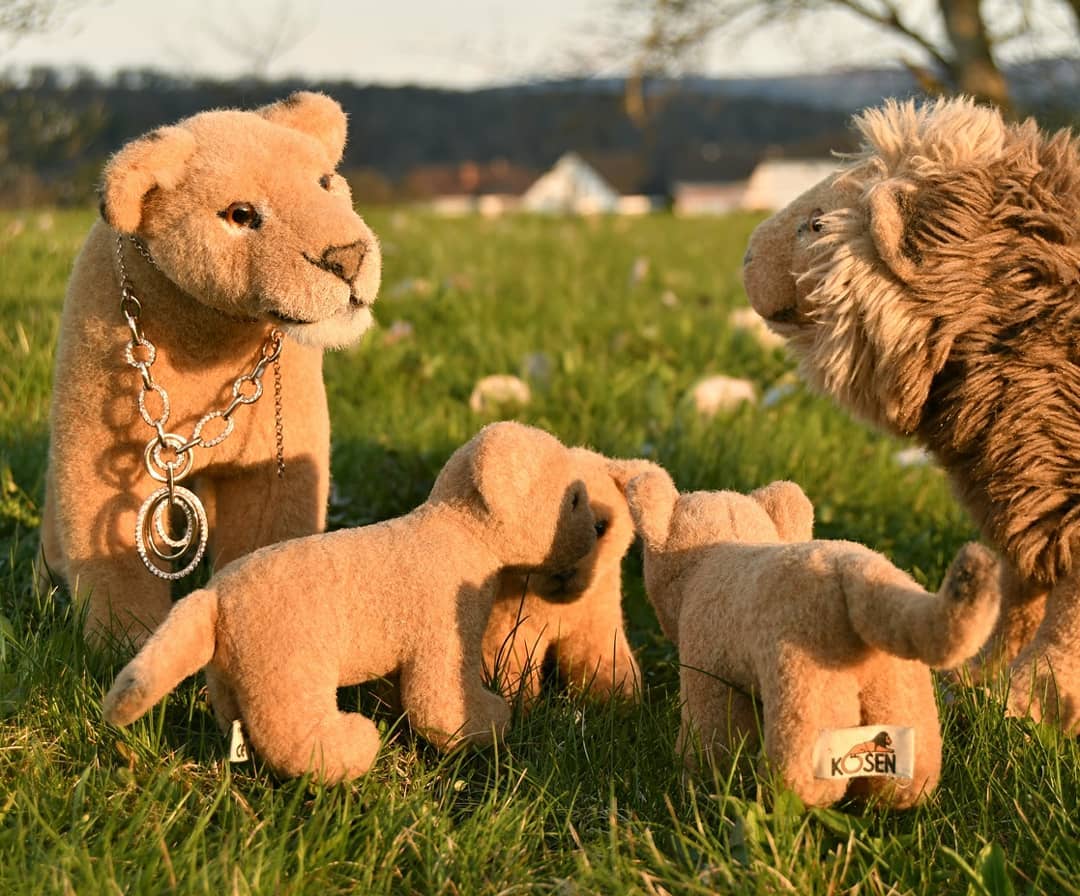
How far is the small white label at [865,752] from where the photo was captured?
64.9 inches

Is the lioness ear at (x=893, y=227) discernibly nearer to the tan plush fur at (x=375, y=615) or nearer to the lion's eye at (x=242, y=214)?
the tan plush fur at (x=375, y=615)

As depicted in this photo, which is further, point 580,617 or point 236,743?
point 580,617

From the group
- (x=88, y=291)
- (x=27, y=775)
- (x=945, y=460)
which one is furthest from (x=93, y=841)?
(x=945, y=460)

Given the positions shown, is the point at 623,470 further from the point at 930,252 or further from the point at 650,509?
the point at 930,252

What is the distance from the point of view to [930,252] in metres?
2.11

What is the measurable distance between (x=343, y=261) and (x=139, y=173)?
0.40 metres

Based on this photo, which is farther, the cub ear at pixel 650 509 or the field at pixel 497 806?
the cub ear at pixel 650 509

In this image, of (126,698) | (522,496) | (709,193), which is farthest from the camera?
(709,193)

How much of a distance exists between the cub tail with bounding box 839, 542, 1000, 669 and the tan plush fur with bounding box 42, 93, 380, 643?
1056mm

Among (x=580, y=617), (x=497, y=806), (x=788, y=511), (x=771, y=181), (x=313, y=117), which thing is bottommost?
(x=497, y=806)

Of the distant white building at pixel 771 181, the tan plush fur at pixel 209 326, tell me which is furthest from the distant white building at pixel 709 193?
the tan plush fur at pixel 209 326

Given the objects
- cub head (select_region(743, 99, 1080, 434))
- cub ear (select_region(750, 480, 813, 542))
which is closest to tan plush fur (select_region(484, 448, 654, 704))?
cub ear (select_region(750, 480, 813, 542))

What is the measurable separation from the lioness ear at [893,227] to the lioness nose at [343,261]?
3.13ft

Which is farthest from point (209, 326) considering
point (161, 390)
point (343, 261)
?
point (343, 261)
